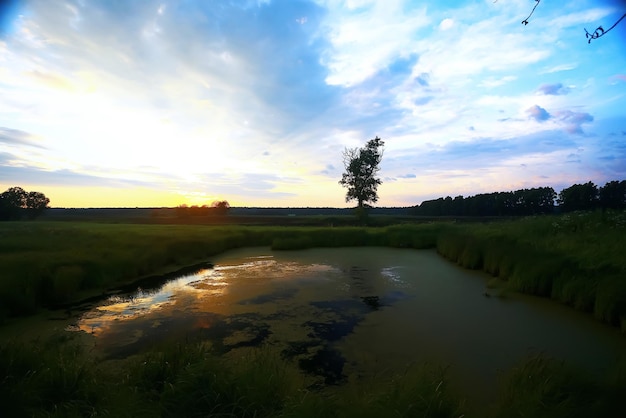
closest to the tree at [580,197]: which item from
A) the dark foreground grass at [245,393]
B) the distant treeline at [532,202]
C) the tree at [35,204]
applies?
the distant treeline at [532,202]

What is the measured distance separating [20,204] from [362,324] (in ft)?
167

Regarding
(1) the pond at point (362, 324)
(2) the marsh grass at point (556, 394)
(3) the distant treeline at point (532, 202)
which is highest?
(3) the distant treeline at point (532, 202)

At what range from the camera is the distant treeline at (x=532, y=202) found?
35594 millimetres

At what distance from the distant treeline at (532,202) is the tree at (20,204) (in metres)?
53.7

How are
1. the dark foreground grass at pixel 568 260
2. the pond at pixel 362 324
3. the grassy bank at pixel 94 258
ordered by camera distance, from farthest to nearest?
the grassy bank at pixel 94 258
the dark foreground grass at pixel 568 260
the pond at pixel 362 324

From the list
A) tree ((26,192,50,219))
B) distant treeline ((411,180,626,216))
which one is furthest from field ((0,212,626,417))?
tree ((26,192,50,219))

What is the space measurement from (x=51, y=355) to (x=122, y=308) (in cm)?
352

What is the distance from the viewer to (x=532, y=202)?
49.4 m

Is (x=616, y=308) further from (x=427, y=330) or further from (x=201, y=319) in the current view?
(x=201, y=319)

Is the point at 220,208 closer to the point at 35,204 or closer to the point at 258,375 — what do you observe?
the point at 35,204

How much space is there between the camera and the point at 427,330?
549 cm

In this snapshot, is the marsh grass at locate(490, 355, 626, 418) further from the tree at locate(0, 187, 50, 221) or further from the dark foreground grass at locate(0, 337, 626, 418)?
the tree at locate(0, 187, 50, 221)

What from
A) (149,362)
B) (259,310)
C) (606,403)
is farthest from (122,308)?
(606,403)

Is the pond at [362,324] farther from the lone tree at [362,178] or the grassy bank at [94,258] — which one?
the lone tree at [362,178]
